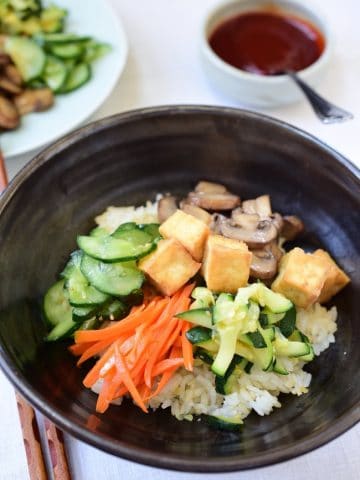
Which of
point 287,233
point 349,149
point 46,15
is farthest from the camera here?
point 46,15

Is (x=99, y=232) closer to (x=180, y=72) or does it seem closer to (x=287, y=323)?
(x=287, y=323)

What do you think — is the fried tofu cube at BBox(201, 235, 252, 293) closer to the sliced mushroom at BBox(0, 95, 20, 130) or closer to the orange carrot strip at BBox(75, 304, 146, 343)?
the orange carrot strip at BBox(75, 304, 146, 343)

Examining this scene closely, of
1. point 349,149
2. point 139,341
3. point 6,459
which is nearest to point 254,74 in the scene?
point 349,149

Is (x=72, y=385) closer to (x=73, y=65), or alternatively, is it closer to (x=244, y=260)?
(x=244, y=260)

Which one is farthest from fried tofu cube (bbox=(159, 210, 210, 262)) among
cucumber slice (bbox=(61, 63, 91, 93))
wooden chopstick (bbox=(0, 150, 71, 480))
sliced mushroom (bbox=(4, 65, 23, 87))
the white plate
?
sliced mushroom (bbox=(4, 65, 23, 87))

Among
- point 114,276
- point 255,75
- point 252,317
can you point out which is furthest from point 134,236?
point 255,75

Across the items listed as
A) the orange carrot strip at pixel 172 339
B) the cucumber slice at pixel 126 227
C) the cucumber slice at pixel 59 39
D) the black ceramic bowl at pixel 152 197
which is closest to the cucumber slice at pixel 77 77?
the cucumber slice at pixel 59 39
